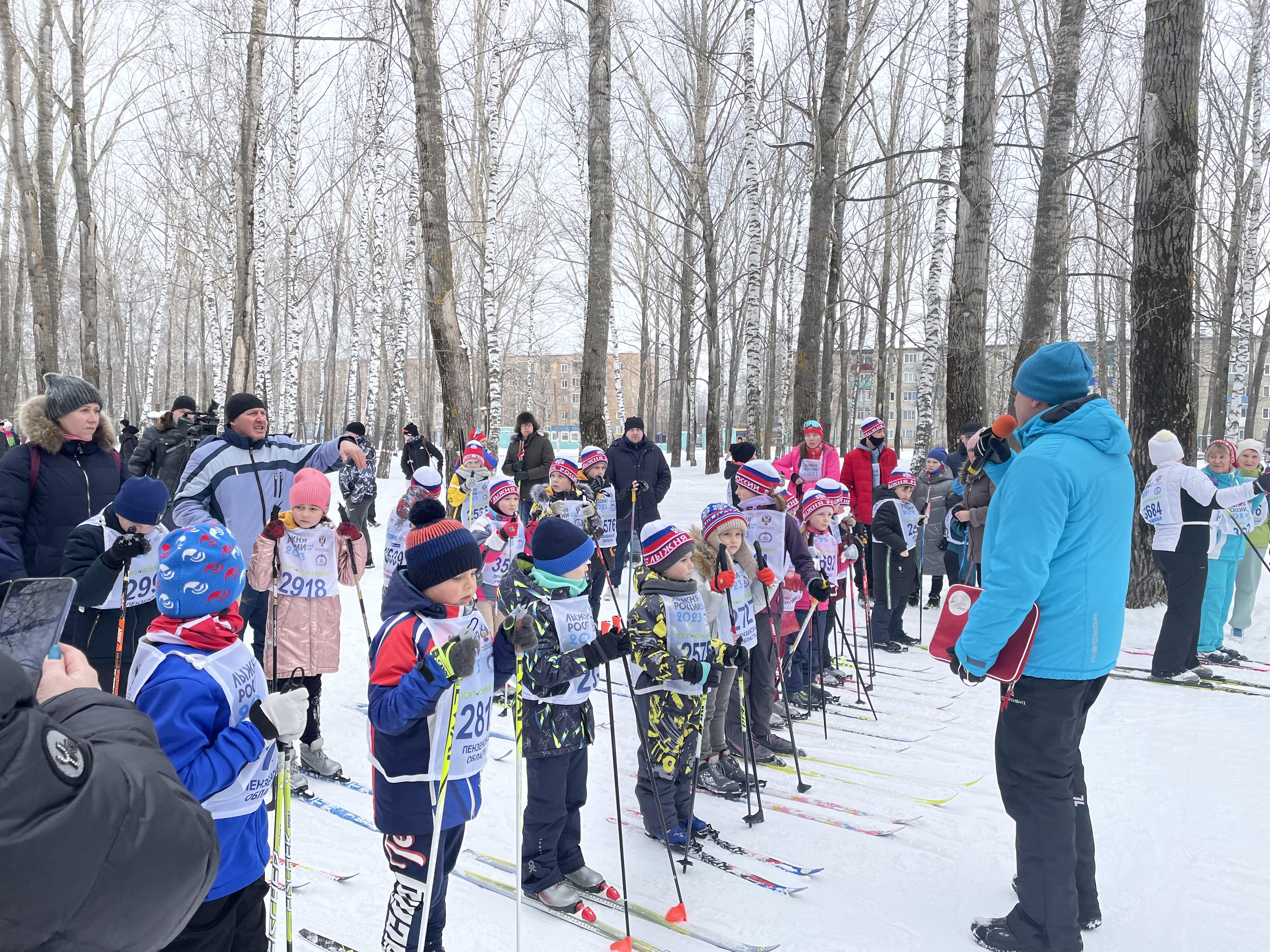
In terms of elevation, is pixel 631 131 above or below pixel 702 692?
above

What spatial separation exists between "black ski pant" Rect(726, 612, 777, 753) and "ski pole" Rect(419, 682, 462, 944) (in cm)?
233

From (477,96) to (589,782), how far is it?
19.7 meters

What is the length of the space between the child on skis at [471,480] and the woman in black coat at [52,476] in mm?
3630

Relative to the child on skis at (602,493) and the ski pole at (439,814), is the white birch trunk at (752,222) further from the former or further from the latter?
the ski pole at (439,814)

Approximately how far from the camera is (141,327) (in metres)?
52.8

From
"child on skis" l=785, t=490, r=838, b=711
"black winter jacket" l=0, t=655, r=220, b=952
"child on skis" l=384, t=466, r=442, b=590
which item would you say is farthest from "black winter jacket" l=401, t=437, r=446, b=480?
"black winter jacket" l=0, t=655, r=220, b=952

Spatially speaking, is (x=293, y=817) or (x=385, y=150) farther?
(x=385, y=150)

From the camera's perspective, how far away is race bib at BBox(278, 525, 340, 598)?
4551mm

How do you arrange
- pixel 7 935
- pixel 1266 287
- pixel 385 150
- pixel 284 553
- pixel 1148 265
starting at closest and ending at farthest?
1. pixel 7 935
2. pixel 284 553
3. pixel 1148 265
4. pixel 385 150
5. pixel 1266 287

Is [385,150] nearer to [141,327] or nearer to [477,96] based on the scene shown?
[477,96]

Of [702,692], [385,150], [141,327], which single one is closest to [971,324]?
[702,692]

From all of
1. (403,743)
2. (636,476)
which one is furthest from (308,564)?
(636,476)

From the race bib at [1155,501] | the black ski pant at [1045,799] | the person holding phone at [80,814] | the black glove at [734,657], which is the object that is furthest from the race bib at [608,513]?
the person holding phone at [80,814]

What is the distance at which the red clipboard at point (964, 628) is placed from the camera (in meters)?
2.96
